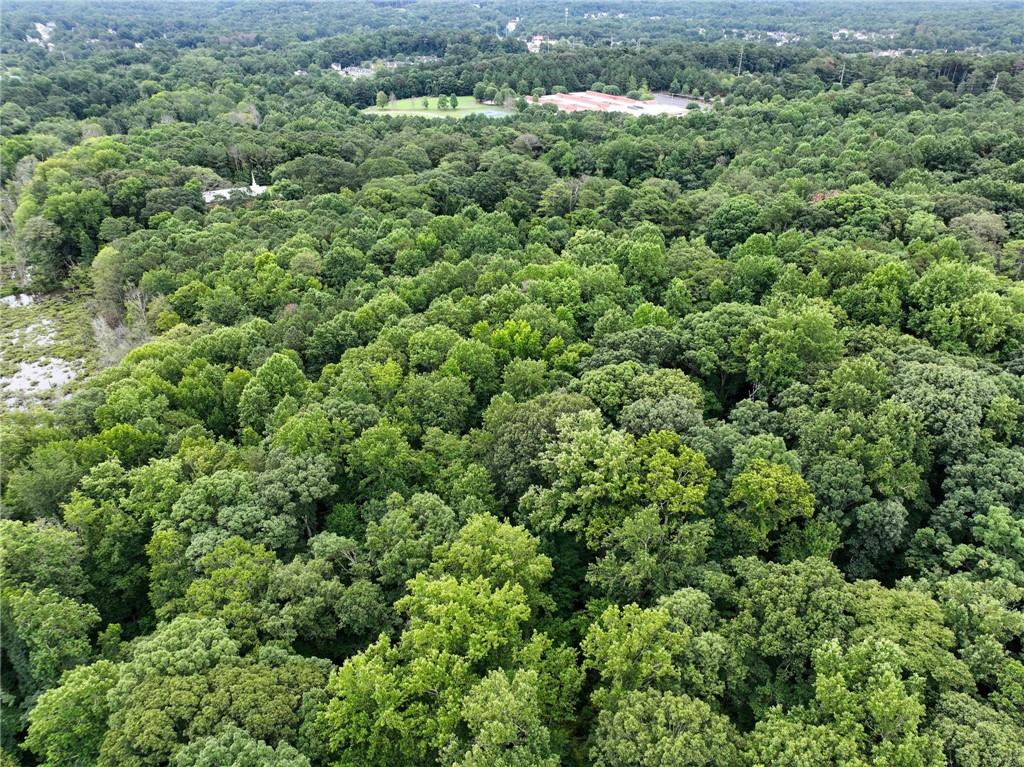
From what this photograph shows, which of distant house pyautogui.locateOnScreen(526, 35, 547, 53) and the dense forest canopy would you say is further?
distant house pyautogui.locateOnScreen(526, 35, 547, 53)

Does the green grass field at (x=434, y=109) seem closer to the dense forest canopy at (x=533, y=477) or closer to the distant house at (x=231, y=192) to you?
the distant house at (x=231, y=192)

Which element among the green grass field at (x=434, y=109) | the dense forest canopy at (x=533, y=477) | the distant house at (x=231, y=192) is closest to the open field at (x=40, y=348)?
the dense forest canopy at (x=533, y=477)

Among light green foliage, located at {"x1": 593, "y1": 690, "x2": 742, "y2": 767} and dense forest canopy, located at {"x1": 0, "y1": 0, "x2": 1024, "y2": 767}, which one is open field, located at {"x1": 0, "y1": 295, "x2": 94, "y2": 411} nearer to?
dense forest canopy, located at {"x1": 0, "y1": 0, "x2": 1024, "y2": 767}

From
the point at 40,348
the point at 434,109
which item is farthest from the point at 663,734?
the point at 434,109

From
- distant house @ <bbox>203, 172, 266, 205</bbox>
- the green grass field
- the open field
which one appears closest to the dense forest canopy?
the open field

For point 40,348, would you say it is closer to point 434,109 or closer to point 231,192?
point 231,192

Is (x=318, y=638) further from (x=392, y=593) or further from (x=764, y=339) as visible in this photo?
(x=764, y=339)
